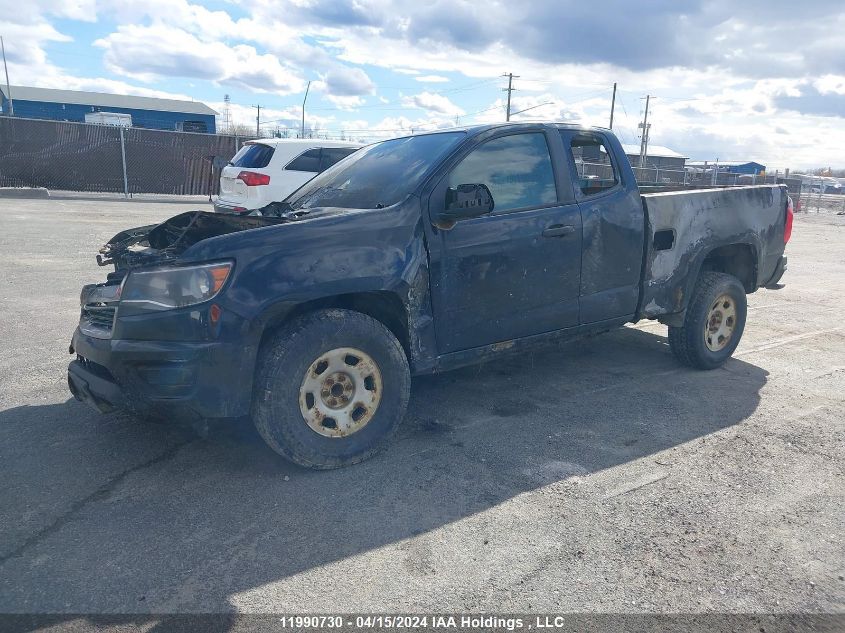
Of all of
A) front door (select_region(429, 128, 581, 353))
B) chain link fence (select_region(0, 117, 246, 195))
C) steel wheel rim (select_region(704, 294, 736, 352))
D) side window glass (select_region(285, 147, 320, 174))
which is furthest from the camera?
chain link fence (select_region(0, 117, 246, 195))

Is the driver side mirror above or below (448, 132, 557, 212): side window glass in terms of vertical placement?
below

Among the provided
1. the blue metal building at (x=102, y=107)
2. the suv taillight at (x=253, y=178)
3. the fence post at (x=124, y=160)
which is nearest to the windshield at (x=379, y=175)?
the suv taillight at (x=253, y=178)

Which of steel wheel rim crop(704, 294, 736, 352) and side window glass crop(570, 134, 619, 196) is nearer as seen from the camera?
side window glass crop(570, 134, 619, 196)

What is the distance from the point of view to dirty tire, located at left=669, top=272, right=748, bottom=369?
555cm

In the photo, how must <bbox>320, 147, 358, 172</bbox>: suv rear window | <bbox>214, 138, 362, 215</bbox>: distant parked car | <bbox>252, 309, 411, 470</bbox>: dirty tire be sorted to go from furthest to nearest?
<bbox>320, 147, 358, 172</bbox>: suv rear window
<bbox>214, 138, 362, 215</bbox>: distant parked car
<bbox>252, 309, 411, 470</bbox>: dirty tire

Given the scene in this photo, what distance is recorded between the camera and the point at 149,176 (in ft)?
77.4

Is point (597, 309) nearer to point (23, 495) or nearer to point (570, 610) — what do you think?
point (570, 610)

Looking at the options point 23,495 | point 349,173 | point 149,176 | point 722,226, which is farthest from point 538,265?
point 149,176

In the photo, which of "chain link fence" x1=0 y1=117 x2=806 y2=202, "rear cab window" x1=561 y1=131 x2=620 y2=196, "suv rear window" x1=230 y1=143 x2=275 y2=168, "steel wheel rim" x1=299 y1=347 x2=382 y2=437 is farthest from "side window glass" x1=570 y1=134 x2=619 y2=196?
"chain link fence" x1=0 y1=117 x2=806 y2=202

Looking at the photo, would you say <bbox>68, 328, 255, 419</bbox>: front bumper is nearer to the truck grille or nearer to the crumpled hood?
the truck grille

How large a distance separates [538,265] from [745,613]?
2403mm

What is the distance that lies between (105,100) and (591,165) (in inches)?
2738

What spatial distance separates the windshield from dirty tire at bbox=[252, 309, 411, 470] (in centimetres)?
83

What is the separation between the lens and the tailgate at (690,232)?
17.1ft
